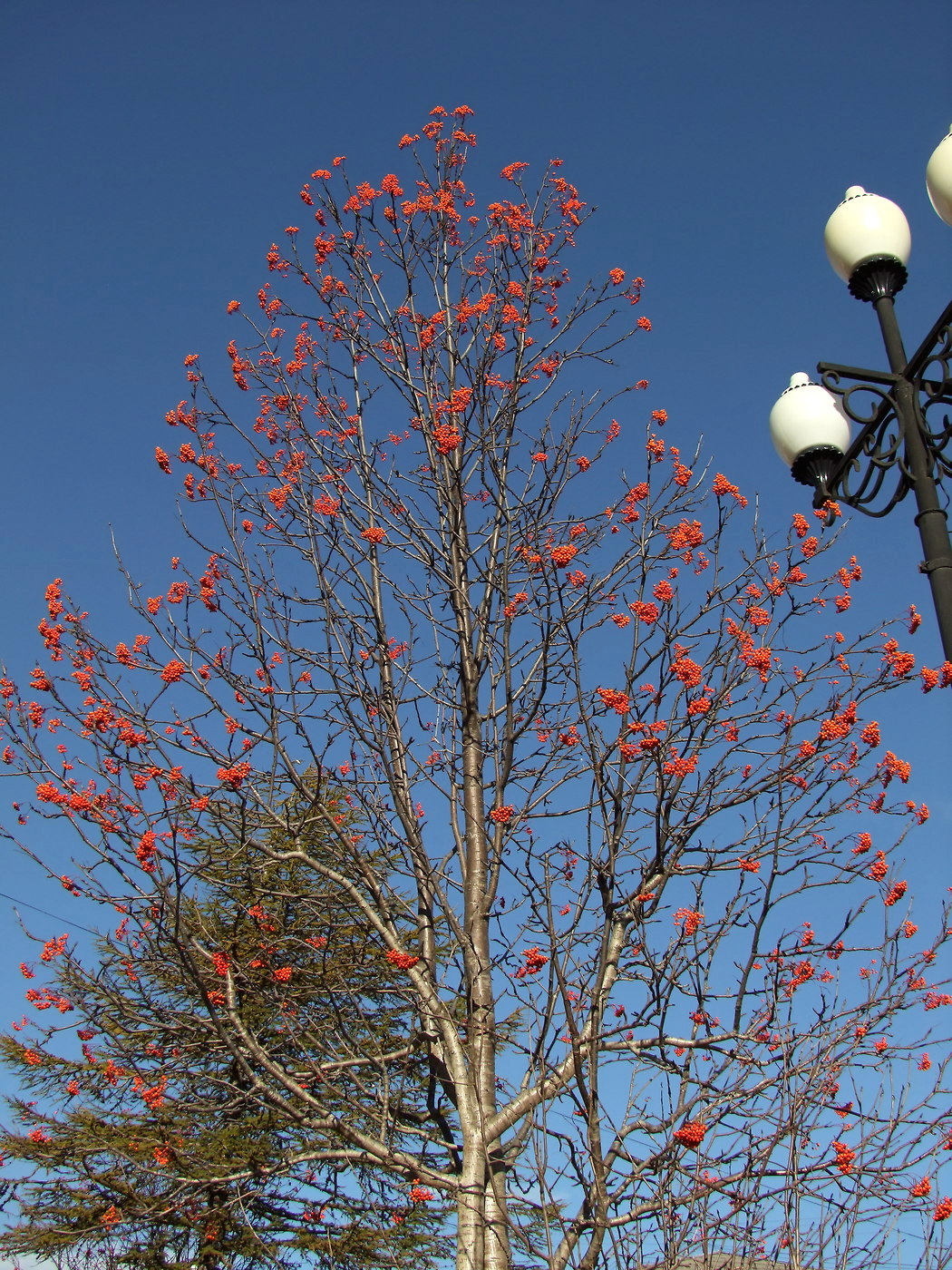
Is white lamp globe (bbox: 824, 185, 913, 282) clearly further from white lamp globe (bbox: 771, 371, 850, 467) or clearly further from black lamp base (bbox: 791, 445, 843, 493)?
black lamp base (bbox: 791, 445, 843, 493)

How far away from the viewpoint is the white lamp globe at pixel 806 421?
376 cm

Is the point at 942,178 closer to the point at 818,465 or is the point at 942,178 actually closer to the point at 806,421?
the point at 806,421

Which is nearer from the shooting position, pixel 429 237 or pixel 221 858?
pixel 221 858

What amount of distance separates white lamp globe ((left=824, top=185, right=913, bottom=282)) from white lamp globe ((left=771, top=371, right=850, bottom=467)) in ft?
1.51

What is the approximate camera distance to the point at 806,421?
12.4ft

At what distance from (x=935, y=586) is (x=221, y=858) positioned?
4.14 m

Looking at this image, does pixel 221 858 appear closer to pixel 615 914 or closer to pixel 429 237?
pixel 615 914

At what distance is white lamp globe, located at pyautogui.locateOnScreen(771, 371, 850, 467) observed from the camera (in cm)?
376

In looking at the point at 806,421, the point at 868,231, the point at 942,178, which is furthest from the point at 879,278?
the point at 806,421

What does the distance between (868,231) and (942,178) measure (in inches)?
12.9

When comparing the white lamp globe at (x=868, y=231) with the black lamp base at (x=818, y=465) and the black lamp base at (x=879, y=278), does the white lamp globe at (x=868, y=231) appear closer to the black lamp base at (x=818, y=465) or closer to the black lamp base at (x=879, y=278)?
the black lamp base at (x=879, y=278)

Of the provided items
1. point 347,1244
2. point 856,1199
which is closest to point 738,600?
point 856,1199

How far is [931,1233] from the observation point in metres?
3.24

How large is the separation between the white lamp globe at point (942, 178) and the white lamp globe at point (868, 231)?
0.20 m
